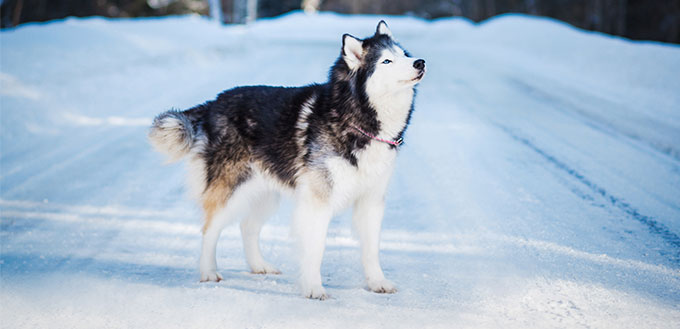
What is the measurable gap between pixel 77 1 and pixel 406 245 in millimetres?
25528

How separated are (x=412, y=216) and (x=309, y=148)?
1702mm

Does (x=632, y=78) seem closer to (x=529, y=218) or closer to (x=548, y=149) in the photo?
(x=548, y=149)

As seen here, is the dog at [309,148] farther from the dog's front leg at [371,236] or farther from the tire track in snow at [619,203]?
the tire track in snow at [619,203]

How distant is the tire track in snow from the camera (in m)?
4.06

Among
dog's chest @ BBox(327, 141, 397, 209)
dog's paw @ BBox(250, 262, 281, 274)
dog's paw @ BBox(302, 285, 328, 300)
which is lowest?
dog's paw @ BBox(250, 262, 281, 274)

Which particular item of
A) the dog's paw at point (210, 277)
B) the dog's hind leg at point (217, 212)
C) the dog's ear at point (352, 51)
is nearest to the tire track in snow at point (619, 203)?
the dog's ear at point (352, 51)

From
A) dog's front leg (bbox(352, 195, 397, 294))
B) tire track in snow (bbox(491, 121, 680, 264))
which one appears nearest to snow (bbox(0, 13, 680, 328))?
tire track in snow (bbox(491, 121, 680, 264))

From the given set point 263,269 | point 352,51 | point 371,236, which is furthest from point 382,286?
point 352,51

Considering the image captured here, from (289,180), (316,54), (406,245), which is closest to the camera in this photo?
(289,180)

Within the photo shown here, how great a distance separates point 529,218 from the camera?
463 centimetres

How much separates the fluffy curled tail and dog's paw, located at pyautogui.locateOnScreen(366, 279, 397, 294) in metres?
1.59

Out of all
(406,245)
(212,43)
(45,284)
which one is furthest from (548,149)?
(212,43)

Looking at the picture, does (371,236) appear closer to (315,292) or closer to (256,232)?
(315,292)

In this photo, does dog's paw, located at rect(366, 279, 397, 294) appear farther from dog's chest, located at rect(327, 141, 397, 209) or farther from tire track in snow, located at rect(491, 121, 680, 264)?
tire track in snow, located at rect(491, 121, 680, 264)
